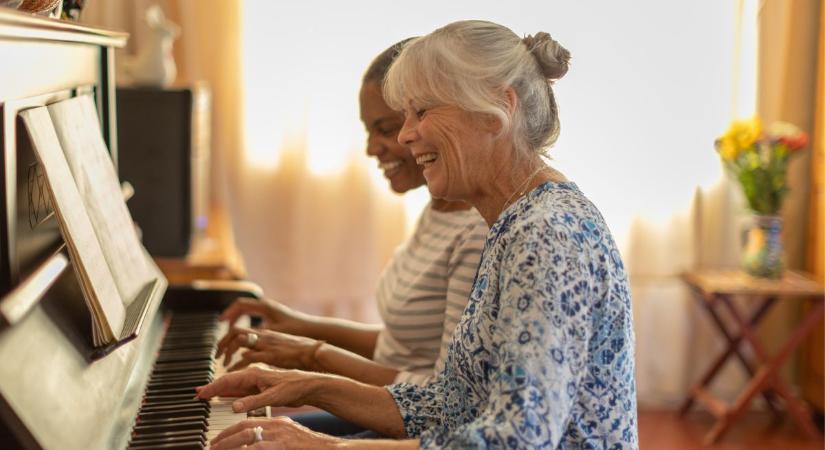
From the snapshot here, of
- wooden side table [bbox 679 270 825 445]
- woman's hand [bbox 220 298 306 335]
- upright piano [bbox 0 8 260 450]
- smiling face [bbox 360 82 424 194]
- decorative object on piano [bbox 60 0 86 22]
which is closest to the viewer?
upright piano [bbox 0 8 260 450]

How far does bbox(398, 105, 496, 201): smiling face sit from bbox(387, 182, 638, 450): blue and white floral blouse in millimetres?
104

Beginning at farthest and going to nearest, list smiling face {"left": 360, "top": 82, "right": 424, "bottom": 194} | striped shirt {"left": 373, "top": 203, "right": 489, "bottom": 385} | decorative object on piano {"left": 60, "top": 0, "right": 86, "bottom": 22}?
smiling face {"left": 360, "top": 82, "right": 424, "bottom": 194}, decorative object on piano {"left": 60, "top": 0, "right": 86, "bottom": 22}, striped shirt {"left": 373, "top": 203, "right": 489, "bottom": 385}

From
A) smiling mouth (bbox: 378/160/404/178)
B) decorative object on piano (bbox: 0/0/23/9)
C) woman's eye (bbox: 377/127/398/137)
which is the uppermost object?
decorative object on piano (bbox: 0/0/23/9)

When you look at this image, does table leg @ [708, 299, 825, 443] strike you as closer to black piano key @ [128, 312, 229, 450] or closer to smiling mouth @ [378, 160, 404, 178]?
smiling mouth @ [378, 160, 404, 178]

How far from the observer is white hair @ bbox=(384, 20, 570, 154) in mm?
1482

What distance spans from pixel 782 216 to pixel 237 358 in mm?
2794

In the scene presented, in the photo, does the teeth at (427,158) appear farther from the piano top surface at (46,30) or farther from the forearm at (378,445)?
the piano top surface at (46,30)

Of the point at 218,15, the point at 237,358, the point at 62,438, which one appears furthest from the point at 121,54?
the point at 62,438

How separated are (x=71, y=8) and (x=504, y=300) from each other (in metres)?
1.18

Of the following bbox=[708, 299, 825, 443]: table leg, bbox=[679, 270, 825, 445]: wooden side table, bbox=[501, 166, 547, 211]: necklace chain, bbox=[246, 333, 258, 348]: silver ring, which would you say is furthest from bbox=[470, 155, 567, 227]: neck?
bbox=[708, 299, 825, 443]: table leg

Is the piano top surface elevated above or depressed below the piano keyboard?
above

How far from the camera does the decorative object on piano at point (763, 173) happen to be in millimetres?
3770

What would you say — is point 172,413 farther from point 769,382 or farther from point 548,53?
point 769,382

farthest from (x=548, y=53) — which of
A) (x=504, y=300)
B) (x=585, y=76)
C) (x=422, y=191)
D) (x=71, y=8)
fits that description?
(x=422, y=191)
